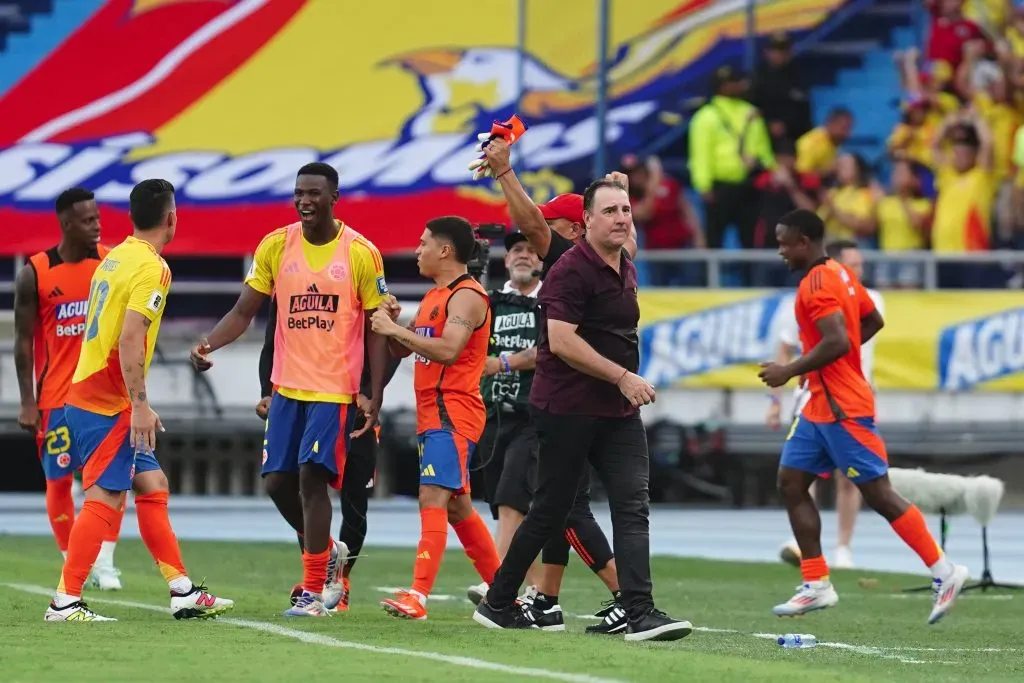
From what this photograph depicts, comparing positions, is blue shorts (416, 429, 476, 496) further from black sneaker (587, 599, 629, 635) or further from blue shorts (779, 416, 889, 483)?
blue shorts (779, 416, 889, 483)

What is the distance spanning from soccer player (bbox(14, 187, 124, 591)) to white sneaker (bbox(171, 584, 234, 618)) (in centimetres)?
198

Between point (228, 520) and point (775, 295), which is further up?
point (775, 295)

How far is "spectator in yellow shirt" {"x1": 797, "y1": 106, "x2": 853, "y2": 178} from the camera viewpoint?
2531 centimetres

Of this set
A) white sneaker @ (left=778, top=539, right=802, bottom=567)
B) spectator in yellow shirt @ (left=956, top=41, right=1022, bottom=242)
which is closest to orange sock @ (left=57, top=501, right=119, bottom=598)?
white sneaker @ (left=778, top=539, right=802, bottom=567)

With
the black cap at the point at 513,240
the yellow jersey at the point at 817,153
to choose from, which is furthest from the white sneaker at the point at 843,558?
the yellow jersey at the point at 817,153

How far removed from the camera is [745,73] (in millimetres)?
26016

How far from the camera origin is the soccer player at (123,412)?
380 inches

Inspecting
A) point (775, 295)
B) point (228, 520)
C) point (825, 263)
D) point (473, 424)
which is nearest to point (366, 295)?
point (473, 424)

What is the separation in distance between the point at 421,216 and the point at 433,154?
0.87 m

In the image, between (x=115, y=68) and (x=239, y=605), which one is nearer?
(x=239, y=605)

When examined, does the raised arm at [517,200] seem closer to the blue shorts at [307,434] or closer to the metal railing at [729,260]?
the blue shorts at [307,434]

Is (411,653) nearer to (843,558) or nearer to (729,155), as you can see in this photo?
(843,558)

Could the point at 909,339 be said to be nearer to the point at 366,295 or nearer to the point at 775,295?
the point at 775,295

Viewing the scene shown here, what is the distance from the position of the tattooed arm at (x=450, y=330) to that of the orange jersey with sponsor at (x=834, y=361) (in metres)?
2.51
